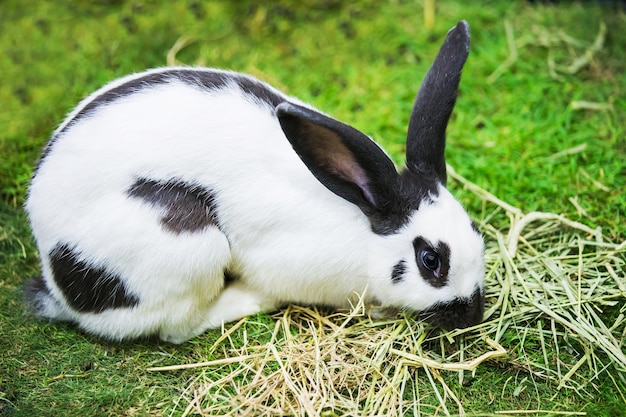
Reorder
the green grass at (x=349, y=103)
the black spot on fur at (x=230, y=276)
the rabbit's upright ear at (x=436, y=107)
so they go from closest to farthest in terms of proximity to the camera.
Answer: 1. the green grass at (x=349, y=103)
2. the rabbit's upright ear at (x=436, y=107)
3. the black spot on fur at (x=230, y=276)

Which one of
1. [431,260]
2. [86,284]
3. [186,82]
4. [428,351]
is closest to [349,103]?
[186,82]

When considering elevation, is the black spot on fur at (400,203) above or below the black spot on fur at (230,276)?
above

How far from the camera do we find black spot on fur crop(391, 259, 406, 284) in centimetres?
317

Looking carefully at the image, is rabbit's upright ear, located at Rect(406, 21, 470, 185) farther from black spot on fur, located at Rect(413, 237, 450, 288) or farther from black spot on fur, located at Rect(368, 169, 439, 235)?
black spot on fur, located at Rect(413, 237, 450, 288)

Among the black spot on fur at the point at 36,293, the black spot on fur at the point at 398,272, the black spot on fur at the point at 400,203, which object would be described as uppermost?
the black spot on fur at the point at 400,203

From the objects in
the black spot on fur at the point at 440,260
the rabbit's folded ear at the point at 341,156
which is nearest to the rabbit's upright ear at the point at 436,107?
the rabbit's folded ear at the point at 341,156

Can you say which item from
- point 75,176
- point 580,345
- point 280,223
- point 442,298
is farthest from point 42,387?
point 580,345

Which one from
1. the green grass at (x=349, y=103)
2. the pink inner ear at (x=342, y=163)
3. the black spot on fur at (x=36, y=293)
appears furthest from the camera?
the black spot on fur at (x=36, y=293)

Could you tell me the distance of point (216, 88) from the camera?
130 inches

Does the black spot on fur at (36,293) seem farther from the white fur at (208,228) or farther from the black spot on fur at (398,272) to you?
the black spot on fur at (398,272)

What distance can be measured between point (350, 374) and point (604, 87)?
10.1 ft

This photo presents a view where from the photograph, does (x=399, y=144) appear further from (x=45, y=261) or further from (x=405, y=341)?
(x=45, y=261)

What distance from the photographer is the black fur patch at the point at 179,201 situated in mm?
3084

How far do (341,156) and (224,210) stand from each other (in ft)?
1.99
